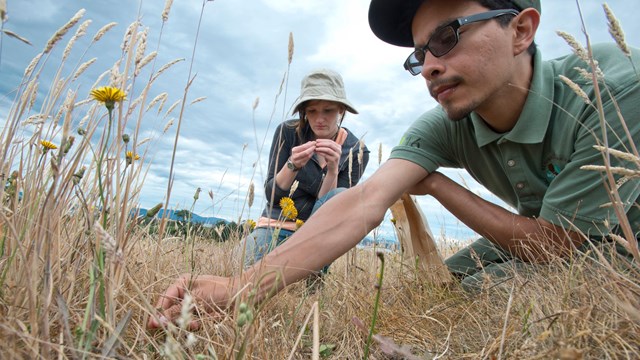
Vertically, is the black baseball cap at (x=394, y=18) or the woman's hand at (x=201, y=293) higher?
the black baseball cap at (x=394, y=18)

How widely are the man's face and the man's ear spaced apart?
6cm

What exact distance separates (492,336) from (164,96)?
4.14ft

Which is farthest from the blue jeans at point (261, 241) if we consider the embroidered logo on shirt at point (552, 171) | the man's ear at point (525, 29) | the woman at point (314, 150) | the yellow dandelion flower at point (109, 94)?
the man's ear at point (525, 29)

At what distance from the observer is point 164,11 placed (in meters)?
1.18

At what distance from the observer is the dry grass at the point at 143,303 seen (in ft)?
2.71

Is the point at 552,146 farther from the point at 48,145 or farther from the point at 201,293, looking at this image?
the point at 48,145

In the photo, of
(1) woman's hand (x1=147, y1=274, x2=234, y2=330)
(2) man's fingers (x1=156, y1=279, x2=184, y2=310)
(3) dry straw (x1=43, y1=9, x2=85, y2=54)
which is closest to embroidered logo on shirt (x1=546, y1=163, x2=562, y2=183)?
(1) woman's hand (x1=147, y1=274, x2=234, y2=330)

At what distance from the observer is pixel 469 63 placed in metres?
1.94

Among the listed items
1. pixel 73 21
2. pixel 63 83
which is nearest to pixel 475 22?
pixel 73 21

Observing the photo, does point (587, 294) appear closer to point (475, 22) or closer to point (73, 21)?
point (475, 22)

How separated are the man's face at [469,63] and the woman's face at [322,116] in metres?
1.42

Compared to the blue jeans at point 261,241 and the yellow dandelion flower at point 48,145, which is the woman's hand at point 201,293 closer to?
the blue jeans at point 261,241

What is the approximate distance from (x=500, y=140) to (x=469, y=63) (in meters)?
0.40

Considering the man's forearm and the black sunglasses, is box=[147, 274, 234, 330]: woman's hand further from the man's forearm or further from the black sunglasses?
the black sunglasses
